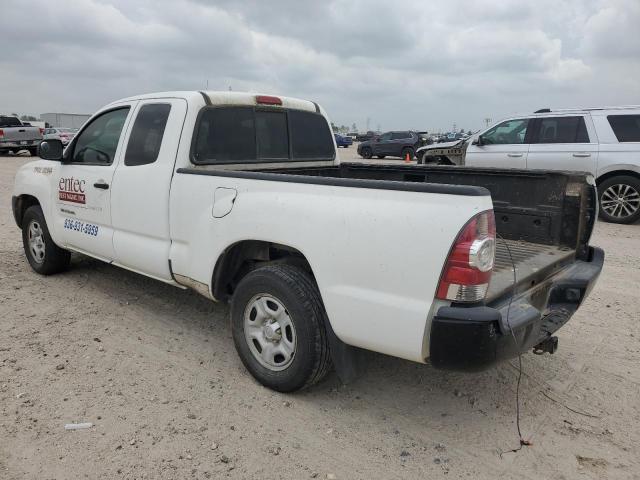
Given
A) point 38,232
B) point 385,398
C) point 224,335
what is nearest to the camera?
point 385,398

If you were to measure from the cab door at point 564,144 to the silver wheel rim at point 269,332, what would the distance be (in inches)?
319

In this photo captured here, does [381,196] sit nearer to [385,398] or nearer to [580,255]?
[385,398]

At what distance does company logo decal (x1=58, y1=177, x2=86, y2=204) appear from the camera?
466cm

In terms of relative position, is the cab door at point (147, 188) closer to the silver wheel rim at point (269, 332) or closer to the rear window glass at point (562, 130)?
the silver wheel rim at point (269, 332)

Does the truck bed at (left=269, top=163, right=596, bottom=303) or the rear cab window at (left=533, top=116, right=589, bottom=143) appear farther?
the rear cab window at (left=533, top=116, right=589, bottom=143)

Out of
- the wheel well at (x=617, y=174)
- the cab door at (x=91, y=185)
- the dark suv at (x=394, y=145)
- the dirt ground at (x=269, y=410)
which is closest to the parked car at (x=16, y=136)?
the dark suv at (x=394, y=145)

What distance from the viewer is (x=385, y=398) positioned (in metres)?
3.31

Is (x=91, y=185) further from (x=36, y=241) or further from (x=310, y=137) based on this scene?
(x=310, y=137)

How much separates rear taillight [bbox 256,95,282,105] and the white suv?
7.03m

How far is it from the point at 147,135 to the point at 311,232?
76.5 inches

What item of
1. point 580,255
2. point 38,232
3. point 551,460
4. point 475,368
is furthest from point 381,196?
point 38,232

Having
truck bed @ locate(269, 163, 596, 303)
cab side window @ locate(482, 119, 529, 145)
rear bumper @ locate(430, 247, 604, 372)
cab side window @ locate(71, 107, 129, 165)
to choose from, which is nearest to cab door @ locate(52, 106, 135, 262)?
cab side window @ locate(71, 107, 129, 165)

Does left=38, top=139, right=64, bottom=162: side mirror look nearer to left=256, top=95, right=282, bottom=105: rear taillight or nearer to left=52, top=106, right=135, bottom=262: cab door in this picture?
left=52, top=106, right=135, bottom=262: cab door

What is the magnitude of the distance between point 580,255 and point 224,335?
2.76 meters
